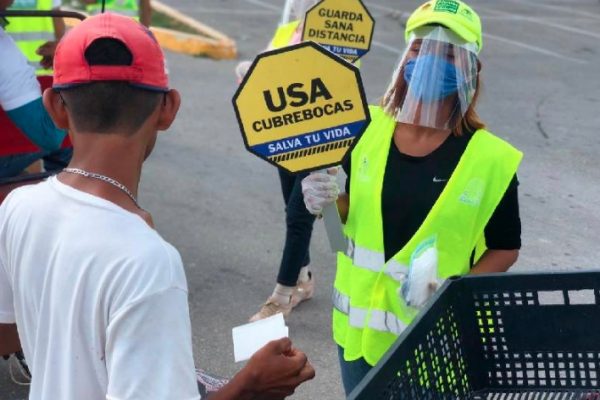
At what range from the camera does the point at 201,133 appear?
888 cm

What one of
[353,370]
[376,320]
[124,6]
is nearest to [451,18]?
[376,320]

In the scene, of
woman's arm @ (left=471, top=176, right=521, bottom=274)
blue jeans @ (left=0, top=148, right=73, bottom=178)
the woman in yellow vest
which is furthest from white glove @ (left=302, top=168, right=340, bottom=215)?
blue jeans @ (left=0, top=148, right=73, bottom=178)

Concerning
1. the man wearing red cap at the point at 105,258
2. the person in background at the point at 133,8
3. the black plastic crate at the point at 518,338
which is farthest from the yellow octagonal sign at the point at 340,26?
the person in background at the point at 133,8

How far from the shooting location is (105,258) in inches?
68.1

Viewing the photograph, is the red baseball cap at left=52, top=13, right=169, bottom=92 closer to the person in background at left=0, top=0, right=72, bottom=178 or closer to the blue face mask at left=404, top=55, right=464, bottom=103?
the blue face mask at left=404, top=55, right=464, bottom=103

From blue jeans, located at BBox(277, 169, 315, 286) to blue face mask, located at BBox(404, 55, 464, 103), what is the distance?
202 centimetres

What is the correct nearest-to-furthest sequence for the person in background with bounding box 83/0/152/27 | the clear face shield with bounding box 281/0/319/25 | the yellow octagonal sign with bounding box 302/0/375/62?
the yellow octagonal sign with bounding box 302/0/375/62
the clear face shield with bounding box 281/0/319/25
the person in background with bounding box 83/0/152/27

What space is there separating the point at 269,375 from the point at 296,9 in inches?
146

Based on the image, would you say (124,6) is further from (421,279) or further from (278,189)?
(421,279)

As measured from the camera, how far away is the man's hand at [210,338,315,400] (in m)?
1.90

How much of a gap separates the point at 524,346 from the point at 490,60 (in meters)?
10.3

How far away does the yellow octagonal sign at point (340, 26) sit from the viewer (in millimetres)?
4680

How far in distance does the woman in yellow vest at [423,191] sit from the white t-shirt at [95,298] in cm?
111

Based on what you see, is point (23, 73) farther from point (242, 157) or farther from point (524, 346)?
point (242, 157)
